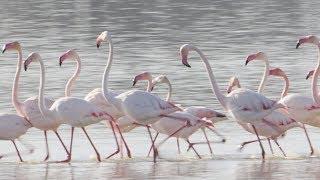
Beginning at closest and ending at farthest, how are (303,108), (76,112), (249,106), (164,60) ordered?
(249,106), (76,112), (303,108), (164,60)

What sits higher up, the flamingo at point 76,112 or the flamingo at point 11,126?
the flamingo at point 76,112

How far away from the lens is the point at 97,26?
31859 millimetres

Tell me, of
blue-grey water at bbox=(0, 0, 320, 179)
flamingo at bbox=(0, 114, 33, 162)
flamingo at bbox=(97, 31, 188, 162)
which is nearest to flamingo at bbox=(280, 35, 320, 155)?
blue-grey water at bbox=(0, 0, 320, 179)

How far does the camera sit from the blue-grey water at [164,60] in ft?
43.2

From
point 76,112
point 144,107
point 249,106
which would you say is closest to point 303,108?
point 249,106

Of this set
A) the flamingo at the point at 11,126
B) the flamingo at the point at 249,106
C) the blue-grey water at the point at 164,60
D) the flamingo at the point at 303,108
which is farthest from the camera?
the flamingo at the point at 303,108

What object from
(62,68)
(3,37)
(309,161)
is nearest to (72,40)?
(3,37)

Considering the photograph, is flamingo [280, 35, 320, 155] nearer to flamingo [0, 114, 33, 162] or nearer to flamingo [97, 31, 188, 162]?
flamingo [97, 31, 188, 162]

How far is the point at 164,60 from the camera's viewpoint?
23.6m

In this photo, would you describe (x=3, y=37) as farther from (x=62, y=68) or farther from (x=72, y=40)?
(x=62, y=68)

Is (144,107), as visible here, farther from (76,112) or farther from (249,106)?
(249,106)

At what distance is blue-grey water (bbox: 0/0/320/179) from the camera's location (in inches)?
518

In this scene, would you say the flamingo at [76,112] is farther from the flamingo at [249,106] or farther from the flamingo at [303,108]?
the flamingo at [303,108]

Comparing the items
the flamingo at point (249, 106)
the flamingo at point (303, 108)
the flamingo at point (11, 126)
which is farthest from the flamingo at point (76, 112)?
the flamingo at point (303, 108)
